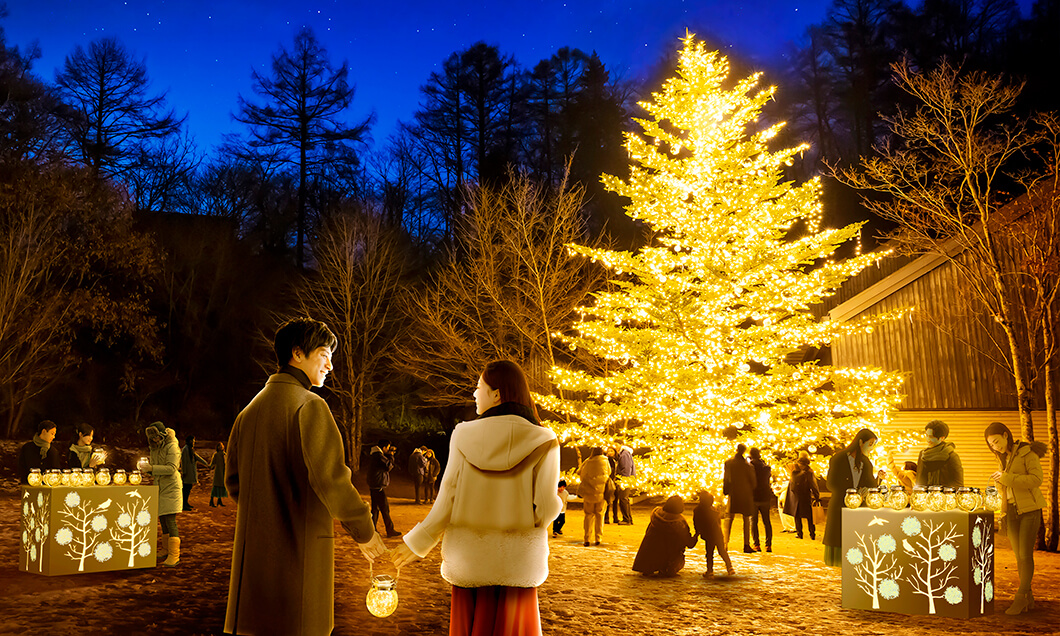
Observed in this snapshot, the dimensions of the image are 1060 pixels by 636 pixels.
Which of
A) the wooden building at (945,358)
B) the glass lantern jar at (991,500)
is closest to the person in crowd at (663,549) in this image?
the glass lantern jar at (991,500)

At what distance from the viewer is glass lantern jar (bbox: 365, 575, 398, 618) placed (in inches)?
172

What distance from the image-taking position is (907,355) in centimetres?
2011

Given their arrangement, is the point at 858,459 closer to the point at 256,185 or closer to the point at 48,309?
the point at 48,309

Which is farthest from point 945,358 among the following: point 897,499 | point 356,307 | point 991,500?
point 356,307

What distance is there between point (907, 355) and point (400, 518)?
12.4 metres

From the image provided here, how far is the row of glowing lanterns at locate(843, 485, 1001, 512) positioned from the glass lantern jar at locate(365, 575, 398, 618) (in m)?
5.63

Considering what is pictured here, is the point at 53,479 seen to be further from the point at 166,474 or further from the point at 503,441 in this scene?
the point at 503,441

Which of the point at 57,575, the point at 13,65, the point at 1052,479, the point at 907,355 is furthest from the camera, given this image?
the point at 13,65

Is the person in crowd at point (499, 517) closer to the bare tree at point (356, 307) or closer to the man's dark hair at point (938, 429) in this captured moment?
the man's dark hair at point (938, 429)

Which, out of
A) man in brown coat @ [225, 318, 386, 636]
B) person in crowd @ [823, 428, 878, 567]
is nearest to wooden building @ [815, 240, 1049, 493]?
person in crowd @ [823, 428, 878, 567]

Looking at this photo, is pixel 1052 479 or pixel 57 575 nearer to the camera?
pixel 57 575

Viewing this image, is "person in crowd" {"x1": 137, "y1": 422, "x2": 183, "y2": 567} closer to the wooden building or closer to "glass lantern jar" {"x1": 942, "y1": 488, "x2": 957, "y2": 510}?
"glass lantern jar" {"x1": 942, "y1": 488, "x2": 957, "y2": 510}

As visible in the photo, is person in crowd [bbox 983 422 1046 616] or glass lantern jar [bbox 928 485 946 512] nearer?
glass lantern jar [bbox 928 485 946 512]

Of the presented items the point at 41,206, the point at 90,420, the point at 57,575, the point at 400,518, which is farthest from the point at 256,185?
the point at 57,575
